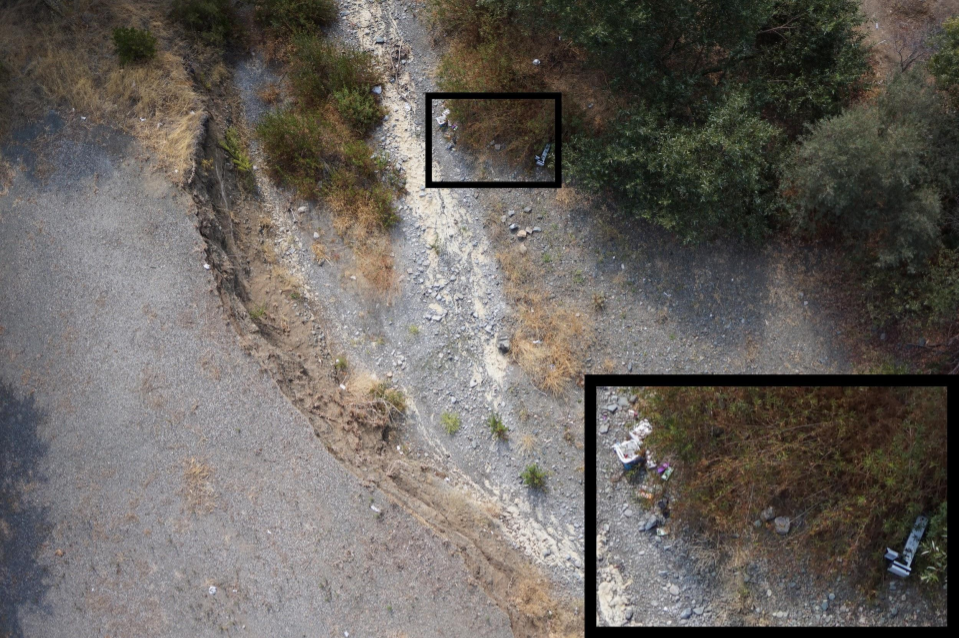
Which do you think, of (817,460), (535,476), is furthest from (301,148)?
(817,460)

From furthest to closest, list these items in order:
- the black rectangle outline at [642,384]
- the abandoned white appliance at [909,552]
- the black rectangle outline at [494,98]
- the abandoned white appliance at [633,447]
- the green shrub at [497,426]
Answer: the black rectangle outline at [494,98], the green shrub at [497,426], the abandoned white appliance at [633,447], the black rectangle outline at [642,384], the abandoned white appliance at [909,552]

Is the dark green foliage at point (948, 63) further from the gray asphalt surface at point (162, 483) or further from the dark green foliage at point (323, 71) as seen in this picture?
the gray asphalt surface at point (162, 483)

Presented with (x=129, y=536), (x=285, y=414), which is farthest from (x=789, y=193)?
(x=129, y=536)

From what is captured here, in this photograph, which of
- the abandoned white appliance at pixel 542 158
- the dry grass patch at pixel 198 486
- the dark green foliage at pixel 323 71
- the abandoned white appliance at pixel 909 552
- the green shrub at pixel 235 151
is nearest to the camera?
the dry grass patch at pixel 198 486

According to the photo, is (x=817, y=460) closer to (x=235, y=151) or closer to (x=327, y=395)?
(x=327, y=395)

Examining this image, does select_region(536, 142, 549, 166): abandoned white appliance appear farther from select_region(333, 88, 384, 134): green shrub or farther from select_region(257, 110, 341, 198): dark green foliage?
select_region(257, 110, 341, 198): dark green foliage

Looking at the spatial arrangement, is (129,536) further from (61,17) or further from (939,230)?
(939,230)

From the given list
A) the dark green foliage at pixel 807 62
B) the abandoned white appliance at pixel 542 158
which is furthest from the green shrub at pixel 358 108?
the dark green foliage at pixel 807 62
